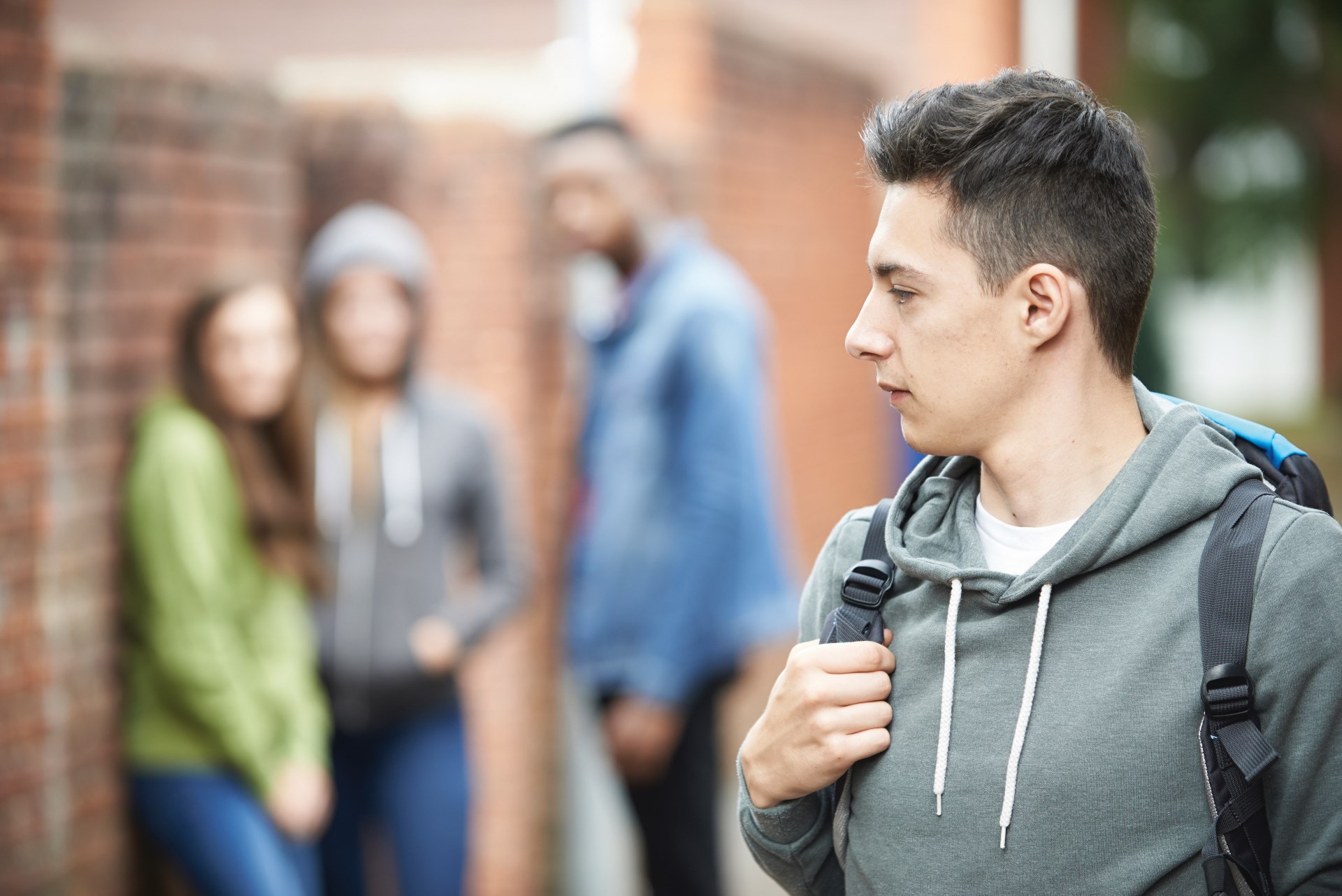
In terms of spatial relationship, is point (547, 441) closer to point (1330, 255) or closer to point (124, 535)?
point (124, 535)

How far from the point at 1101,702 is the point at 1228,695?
14cm

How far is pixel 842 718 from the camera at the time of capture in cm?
175

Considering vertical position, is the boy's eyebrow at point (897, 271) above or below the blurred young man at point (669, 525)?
above

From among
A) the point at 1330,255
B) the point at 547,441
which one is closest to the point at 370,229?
the point at 547,441

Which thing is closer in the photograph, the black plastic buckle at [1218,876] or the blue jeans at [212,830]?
the black plastic buckle at [1218,876]

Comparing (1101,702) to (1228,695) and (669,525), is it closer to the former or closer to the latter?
(1228,695)

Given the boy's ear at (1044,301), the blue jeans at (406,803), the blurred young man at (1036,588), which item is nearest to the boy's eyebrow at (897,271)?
the blurred young man at (1036,588)

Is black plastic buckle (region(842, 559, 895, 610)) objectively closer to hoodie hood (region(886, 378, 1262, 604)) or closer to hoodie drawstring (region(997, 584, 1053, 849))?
hoodie hood (region(886, 378, 1262, 604))

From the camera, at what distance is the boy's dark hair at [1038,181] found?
170 cm

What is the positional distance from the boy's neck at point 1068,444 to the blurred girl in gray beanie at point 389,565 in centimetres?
260

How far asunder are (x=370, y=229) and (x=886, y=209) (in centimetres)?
278

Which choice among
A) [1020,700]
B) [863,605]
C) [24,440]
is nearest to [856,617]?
[863,605]

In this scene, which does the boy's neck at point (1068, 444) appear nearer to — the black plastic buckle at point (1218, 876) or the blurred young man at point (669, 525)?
the black plastic buckle at point (1218, 876)

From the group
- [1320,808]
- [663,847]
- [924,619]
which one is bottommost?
[663,847]
